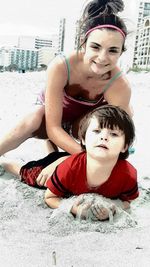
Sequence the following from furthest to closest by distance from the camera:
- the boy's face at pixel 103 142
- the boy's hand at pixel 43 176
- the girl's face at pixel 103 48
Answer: the boy's hand at pixel 43 176 < the girl's face at pixel 103 48 < the boy's face at pixel 103 142

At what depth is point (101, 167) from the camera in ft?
7.01

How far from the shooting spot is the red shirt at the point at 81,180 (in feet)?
7.13

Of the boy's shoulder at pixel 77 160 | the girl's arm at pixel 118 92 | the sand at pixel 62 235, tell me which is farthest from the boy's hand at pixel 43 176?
the girl's arm at pixel 118 92

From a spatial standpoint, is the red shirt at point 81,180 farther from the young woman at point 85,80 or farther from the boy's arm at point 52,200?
the young woman at point 85,80

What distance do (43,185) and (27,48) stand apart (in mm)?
116640

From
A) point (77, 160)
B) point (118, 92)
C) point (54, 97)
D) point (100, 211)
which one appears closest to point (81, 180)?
point (77, 160)

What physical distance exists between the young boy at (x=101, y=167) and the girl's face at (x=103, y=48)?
17.2 inches

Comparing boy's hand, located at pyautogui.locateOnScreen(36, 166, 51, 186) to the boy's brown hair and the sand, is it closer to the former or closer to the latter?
the sand

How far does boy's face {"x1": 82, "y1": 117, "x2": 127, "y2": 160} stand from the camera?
2.06 metres

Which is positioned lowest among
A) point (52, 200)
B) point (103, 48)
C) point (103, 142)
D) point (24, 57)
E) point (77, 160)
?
point (24, 57)

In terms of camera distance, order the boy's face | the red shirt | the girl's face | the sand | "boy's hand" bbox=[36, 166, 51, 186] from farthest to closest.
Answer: "boy's hand" bbox=[36, 166, 51, 186] < the girl's face < the red shirt < the boy's face < the sand

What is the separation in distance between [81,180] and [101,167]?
154mm

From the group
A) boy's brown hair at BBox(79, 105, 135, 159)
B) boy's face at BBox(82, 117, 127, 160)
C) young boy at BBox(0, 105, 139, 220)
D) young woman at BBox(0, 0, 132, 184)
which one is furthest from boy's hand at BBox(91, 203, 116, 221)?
young woman at BBox(0, 0, 132, 184)

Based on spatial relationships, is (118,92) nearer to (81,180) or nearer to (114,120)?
(114,120)
